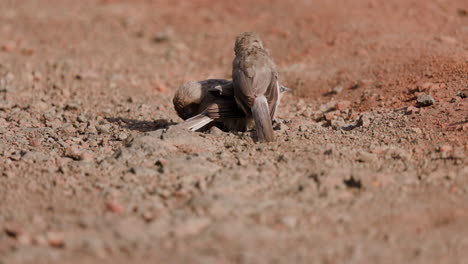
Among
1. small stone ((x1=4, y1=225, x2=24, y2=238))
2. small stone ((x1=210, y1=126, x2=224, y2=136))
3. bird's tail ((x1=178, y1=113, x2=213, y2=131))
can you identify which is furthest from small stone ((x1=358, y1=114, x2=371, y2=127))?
small stone ((x1=4, y1=225, x2=24, y2=238))

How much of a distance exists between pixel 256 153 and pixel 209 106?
1092 mm

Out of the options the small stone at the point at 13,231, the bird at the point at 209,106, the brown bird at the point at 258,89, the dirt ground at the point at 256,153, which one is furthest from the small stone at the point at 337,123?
the small stone at the point at 13,231

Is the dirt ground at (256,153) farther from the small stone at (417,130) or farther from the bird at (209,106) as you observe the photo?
the bird at (209,106)

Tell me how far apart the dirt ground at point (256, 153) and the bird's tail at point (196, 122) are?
17 cm

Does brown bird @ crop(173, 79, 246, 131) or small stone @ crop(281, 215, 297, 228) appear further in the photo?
brown bird @ crop(173, 79, 246, 131)

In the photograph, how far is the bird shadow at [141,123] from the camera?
7.56 metres

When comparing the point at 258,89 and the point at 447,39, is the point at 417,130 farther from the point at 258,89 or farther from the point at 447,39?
the point at 447,39

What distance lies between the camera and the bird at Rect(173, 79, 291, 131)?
6797 mm

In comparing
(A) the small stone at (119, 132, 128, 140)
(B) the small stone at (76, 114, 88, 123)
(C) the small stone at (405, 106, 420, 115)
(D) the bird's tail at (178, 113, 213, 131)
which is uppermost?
(C) the small stone at (405, 106, 420, 115)

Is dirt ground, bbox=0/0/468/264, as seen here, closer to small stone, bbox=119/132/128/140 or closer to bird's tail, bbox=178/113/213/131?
small stone, bbox=119/132/128/140

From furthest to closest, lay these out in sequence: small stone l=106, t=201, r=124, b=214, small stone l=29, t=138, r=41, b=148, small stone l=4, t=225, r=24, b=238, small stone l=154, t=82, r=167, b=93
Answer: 1. small stone l=154, t=82, r=167, b=93
2. small stone l=29, t=138, r=41, b=148
3. small stone l=106, t=201, r=124, b=214
4. small stone l=4, t=225, r=24, b=238

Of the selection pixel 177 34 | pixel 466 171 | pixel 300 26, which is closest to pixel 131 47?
pixel 177 34

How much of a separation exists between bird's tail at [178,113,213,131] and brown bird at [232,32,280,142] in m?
0.43

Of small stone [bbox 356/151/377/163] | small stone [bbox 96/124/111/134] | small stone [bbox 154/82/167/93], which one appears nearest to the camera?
small stone [bbox 356/151/377/163]
